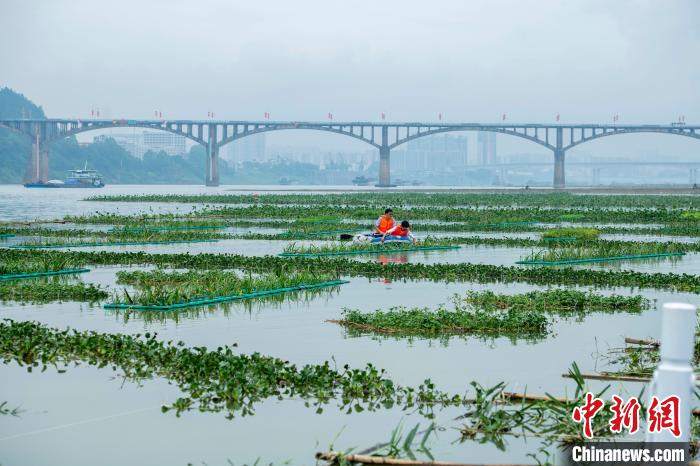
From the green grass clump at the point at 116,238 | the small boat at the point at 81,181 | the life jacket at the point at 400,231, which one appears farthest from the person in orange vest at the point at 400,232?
the small boat at the point at 81,181

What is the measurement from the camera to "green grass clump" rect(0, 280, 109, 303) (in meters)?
20.4

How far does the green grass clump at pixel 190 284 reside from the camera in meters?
19.3

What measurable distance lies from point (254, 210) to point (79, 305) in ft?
143

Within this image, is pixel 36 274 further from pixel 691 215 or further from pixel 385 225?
pixel 691 215

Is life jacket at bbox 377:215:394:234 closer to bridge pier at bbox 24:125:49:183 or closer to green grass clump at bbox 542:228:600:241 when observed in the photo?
green grass clump at bbox 542:228:600:241

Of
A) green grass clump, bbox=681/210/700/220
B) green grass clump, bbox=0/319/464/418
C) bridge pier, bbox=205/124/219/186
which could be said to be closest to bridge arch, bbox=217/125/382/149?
bridge pier, bbox=205/124/219/186

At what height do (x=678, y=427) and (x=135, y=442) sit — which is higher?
(x=678, y=427)

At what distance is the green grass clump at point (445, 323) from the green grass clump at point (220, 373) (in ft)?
9.97

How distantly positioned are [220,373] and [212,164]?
541 feet

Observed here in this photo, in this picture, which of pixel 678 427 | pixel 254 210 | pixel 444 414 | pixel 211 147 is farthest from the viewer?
pixel 211 147

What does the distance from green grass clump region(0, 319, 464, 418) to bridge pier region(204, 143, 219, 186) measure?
157m

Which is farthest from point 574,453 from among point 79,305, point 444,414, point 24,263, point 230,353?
point 24,263

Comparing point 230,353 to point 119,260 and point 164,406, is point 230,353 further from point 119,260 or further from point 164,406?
point 119,260

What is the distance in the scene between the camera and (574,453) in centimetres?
929
